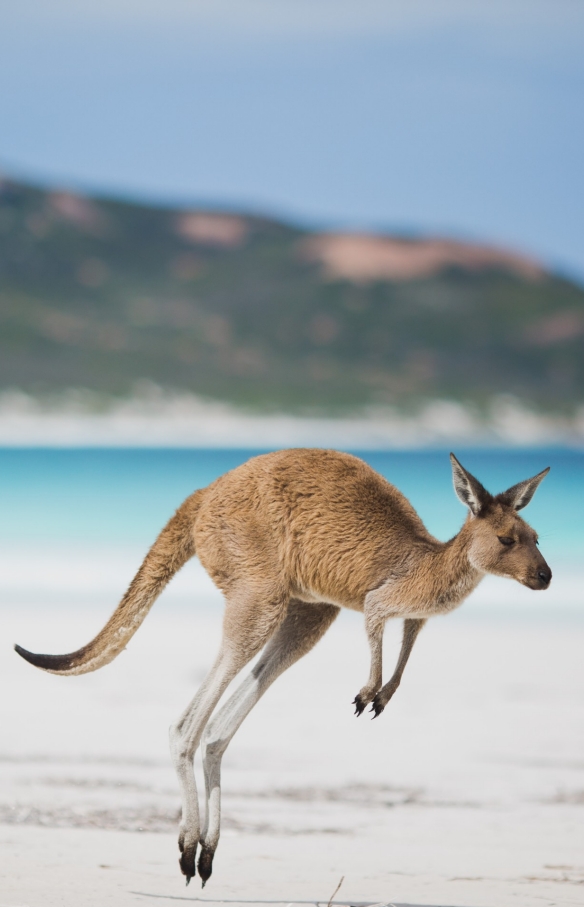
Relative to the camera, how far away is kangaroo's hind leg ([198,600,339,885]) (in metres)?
4.45

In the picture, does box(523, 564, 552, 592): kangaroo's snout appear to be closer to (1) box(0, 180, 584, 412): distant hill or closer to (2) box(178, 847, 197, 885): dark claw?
(2) box(178, 847, 197, 885): dark claw

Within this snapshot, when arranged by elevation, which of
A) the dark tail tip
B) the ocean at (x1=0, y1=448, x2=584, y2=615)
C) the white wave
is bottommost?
the dark tail tip

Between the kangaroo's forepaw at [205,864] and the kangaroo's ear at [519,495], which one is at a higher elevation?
the kangaroo's ear at [519,495]

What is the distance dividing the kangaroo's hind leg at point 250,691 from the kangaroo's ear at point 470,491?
3.03 feet

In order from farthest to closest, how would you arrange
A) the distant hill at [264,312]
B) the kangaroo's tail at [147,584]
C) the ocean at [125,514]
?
the distant hill at [264,312] → the ocean at [125,514] → the kangaroo's tail at [147,584]

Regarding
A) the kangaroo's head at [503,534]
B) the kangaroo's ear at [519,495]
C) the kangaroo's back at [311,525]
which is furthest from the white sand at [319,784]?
the kangaroo's ear at [519,495]

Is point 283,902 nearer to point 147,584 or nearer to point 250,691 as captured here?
point 250,691

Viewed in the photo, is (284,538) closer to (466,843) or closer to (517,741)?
(466,843)

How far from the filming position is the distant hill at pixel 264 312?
7800 cm

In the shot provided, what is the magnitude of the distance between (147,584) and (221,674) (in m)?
0.46

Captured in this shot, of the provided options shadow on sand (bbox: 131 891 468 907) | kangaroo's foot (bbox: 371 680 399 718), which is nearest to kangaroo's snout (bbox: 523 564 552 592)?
kangaroo's foot (bbox: 371 680 399 718)

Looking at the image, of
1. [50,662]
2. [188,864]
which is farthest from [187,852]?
[50,662]

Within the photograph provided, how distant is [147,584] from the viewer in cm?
471

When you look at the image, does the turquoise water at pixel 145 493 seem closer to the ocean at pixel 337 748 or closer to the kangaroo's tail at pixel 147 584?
the ocean at pixel 337 748
